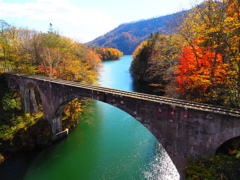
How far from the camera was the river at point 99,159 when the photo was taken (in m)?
14.9

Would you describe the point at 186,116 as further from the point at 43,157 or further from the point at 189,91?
the point at 43,157

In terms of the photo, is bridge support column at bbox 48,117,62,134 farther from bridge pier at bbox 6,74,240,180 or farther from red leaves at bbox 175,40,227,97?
red leaves at bbox 175,40,227,97

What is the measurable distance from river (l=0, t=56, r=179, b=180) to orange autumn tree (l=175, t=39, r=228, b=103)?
7.52 m

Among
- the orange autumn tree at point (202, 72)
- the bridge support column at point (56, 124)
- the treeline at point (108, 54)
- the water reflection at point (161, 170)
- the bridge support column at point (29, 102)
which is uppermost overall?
the treeline at point (108, 54)

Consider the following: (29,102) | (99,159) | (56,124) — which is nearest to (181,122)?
(99,159)

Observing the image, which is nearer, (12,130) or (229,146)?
(229,146)

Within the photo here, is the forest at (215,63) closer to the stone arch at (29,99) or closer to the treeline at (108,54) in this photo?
the stone arch at (29,99)

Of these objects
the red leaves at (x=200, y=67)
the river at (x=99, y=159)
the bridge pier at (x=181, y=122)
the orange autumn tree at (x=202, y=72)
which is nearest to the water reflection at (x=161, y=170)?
the river at (x=99, y=159)

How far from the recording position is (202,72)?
14664 millimetres

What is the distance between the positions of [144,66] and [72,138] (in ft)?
106

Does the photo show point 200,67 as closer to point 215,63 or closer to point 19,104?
point 215,63

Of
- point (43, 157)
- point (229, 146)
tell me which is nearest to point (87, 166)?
point (43, 157)

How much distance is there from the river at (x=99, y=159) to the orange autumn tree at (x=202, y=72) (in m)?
7.52

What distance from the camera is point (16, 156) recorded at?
1714cm
